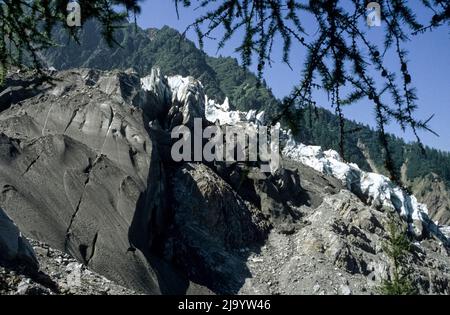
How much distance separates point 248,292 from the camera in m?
31.2

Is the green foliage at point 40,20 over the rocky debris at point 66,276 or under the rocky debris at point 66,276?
over

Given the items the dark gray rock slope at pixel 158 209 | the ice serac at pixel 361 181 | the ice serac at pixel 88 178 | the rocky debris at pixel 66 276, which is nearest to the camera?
the rocky debris at pixel 66 276

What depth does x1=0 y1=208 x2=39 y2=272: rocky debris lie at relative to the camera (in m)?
15.2

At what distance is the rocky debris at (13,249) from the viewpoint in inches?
599

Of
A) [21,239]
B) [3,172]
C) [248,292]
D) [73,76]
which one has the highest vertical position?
[73,76]

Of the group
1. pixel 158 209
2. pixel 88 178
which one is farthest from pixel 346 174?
pixel 88 178

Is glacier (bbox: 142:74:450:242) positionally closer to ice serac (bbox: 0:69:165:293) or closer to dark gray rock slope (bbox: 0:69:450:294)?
dark gray rock slope (bbox: 0:69:450:294)

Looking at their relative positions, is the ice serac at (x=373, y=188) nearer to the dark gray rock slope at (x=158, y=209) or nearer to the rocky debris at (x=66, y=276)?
the dark gray rock slope at (x=158, y=209)

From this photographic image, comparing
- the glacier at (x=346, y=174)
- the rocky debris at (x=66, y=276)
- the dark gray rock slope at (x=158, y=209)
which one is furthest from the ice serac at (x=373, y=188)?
the rocky debris at (x=66, y=276)

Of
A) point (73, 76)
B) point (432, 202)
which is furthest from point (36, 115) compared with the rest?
point (432, 202)

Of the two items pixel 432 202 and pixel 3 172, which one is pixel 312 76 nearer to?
pixel 3 172

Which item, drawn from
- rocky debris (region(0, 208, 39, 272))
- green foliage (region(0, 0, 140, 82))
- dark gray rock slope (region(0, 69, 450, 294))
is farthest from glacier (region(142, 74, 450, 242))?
green foliage (region(0, 0, 140, 82))

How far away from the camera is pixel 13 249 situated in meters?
15.6
